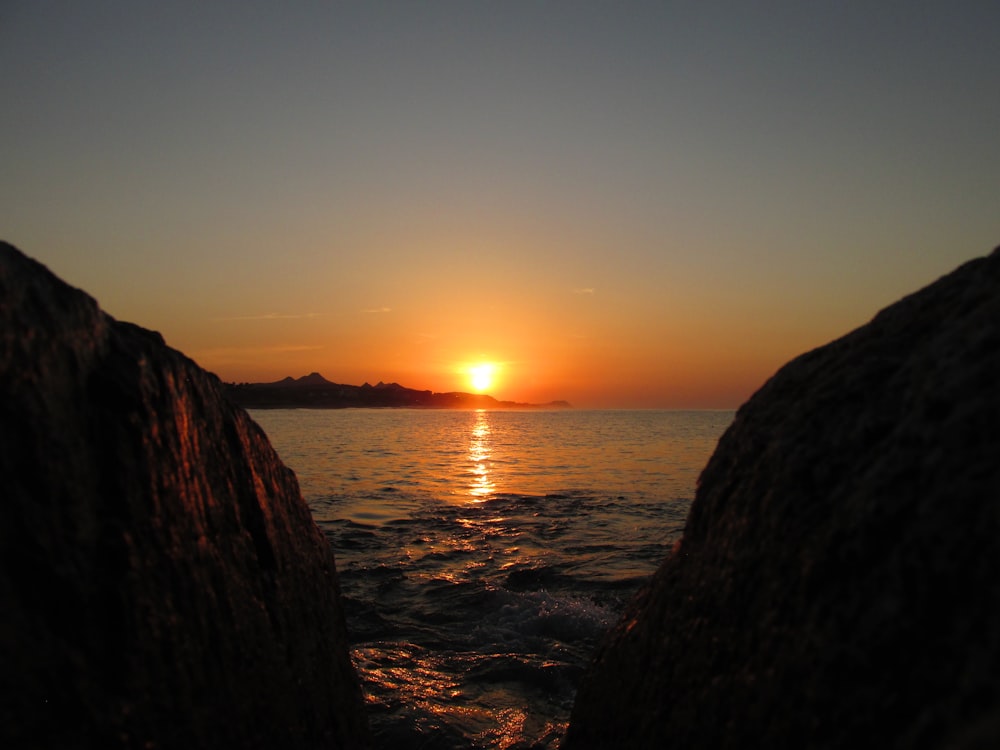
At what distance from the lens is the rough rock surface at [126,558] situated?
4.72 ft

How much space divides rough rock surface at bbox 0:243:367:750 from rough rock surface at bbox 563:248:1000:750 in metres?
1.28

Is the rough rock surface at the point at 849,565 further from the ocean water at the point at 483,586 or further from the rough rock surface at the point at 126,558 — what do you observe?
the ocean water at the point at 483,586

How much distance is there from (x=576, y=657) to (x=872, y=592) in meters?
4.06

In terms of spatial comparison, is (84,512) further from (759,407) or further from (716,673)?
(759,407)

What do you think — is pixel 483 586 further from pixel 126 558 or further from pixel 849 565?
pixel 849 565

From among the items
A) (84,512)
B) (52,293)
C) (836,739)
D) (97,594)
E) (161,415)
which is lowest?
(836,739)

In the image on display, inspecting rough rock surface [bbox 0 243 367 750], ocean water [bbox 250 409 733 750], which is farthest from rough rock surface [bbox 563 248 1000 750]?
ocean water [bbox 250 409 733 750]

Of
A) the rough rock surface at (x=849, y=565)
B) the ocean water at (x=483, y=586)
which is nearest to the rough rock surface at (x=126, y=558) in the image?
the rough rock surface at (x=849, y=565)

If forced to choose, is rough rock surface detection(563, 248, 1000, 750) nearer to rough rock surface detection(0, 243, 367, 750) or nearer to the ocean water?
rough rock surface detection(0, 243, 367, 750)

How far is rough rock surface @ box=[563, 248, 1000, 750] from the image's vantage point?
1119mm

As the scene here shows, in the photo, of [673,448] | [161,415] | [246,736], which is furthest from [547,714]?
[673,448]

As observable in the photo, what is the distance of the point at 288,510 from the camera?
2.96 m

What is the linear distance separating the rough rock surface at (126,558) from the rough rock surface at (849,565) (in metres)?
1.28

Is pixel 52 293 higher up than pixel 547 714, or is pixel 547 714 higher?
pixel 52 293
